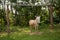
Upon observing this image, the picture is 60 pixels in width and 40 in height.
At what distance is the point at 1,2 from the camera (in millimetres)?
15945

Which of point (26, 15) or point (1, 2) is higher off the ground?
point (1, 2)

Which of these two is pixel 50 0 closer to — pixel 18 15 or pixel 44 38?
pixel 44 38

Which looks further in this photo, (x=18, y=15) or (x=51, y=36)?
(x=18, y=15)

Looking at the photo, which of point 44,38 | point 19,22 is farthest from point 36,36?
point 19,22

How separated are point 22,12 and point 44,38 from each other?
5.57 metres

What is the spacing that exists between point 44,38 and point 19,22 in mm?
5505

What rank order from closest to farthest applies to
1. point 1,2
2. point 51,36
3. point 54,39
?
point 54,39, point 51,36, point 1,2

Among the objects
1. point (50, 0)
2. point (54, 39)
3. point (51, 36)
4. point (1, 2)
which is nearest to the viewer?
point (54, 39)

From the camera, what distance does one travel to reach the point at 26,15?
16875mm

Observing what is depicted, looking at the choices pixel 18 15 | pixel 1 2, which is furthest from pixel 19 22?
pixel 1 2

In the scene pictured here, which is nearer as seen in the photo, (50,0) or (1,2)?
(50,0)

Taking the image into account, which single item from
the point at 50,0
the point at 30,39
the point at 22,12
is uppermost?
the point at 50,0

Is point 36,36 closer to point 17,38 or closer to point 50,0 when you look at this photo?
point 17,38

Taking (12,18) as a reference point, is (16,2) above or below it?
above
